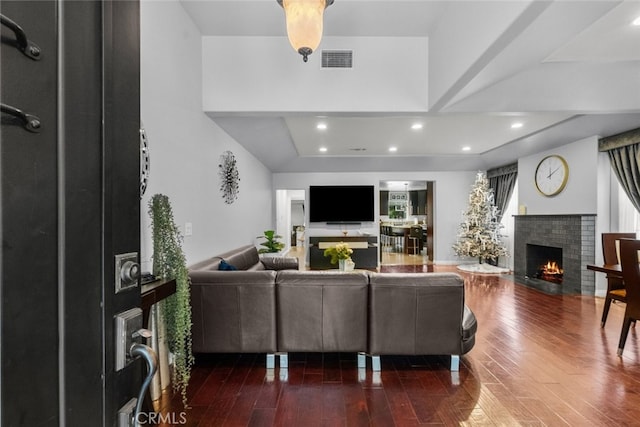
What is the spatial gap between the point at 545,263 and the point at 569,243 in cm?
103

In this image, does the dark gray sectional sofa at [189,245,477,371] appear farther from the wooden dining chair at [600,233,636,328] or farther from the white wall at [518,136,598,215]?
the white wall at [518,136,598,215]

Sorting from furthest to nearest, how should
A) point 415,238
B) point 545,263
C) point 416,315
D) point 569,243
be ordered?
point 415,238
point 545,263
point 569,243
point 416,315

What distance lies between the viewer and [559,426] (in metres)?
1.98

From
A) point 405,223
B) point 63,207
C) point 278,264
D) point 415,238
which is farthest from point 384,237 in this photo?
point 63,207

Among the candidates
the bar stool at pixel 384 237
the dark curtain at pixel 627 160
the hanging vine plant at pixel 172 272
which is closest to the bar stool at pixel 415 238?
the bar stool at pixel 384 237

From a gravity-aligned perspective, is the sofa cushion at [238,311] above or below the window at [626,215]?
below

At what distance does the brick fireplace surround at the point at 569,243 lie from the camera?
5.12 meters

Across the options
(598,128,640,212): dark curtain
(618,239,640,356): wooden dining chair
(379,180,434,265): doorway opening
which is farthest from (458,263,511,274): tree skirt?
(618,239,640,356): wooden dining chair

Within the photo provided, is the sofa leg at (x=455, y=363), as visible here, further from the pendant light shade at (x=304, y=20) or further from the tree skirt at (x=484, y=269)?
Result: the tree skirt at (x=484, y=269)

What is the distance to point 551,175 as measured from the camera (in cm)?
596

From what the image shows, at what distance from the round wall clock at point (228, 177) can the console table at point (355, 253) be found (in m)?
3.41

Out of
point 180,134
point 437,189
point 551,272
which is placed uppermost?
point 180,134

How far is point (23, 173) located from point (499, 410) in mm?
2731

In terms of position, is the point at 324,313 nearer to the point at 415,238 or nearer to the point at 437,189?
the point at 437,189
